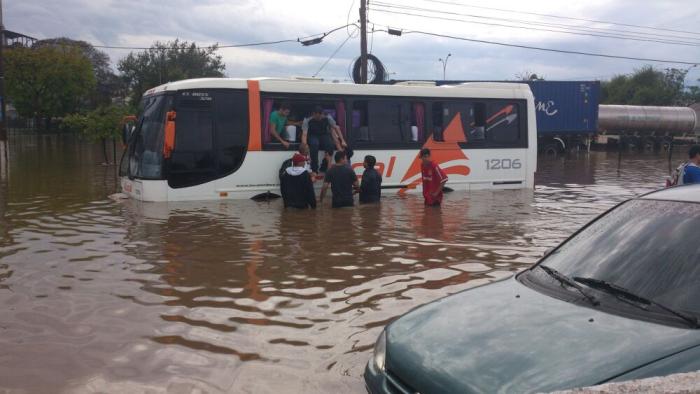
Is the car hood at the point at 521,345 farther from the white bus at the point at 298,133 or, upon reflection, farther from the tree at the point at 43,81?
the tree at the point at 43,81

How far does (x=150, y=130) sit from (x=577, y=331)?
473 inches

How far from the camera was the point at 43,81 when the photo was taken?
67875 millimetres

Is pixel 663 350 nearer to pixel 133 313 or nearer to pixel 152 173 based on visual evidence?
pixel 133 313

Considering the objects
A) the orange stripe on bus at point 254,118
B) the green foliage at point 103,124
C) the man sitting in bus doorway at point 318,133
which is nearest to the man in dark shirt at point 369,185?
the man sitting in bus doorway at point 318,133

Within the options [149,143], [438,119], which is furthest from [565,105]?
[149,143]

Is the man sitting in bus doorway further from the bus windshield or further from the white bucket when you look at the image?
the bus windshield

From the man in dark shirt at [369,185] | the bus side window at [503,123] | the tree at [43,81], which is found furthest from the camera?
the tree at [43,81]

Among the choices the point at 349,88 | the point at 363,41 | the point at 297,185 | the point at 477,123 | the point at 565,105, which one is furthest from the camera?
the point at 565,105

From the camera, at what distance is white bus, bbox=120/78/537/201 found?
13.4 metres

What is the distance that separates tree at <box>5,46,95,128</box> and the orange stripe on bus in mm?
61827

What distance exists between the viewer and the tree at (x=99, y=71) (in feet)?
271

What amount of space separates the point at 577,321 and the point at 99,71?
102 m

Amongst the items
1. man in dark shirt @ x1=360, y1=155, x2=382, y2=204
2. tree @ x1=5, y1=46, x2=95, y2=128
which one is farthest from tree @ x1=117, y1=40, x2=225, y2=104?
man in dark shirt @ x1=360, y1=155, x2=382, y2=204

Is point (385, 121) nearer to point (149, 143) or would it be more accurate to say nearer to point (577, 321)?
point (149, 143)
